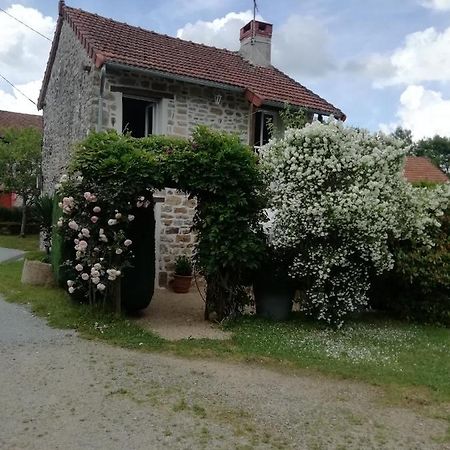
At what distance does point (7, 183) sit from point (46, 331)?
Answer: 16.1 metres

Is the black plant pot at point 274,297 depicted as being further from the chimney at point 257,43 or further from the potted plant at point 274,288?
the chimney at point 257,43

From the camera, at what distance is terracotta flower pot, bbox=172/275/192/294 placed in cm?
1102

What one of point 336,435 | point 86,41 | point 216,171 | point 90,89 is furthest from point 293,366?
point 86,41

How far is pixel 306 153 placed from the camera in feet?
24.2

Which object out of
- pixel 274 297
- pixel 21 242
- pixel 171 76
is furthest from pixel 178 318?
pixel 21 242

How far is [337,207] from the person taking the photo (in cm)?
705

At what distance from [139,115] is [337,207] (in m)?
6.31

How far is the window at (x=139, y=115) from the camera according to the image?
445 inches

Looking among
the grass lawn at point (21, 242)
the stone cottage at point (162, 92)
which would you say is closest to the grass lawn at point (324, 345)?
the stone cottage at point (162, 92)

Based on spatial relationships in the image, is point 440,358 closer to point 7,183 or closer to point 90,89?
point 90,89

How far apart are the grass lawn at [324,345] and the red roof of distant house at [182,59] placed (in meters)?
5.28

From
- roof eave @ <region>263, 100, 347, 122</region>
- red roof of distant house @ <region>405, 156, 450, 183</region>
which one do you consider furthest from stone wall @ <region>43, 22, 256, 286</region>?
red roof of distant house @ <region>405, 156, 450, 183</region>

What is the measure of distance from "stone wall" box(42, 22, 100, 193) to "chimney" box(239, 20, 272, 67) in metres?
4.62

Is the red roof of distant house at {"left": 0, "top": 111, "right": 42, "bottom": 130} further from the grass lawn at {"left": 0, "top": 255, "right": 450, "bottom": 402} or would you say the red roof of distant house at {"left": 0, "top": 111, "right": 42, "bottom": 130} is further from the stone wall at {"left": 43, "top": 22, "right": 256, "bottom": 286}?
the grass lawn at {"left": 0, "top": 255, "right": 450, "bottom": 402}
